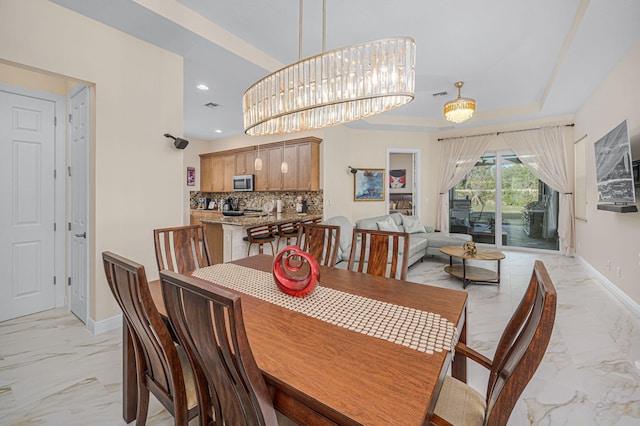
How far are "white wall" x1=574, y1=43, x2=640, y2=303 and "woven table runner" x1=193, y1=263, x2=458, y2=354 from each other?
331 centimetres

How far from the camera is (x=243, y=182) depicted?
6.64 meters

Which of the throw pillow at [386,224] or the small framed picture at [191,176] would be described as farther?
the small framed picture at [191,176]

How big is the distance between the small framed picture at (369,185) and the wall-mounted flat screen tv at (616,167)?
11.7 ft

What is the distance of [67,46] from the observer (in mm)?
2316

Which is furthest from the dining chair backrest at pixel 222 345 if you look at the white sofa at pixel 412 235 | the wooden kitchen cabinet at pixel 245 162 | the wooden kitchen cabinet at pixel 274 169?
the wooden kitchen cabinet at pixel 245 162

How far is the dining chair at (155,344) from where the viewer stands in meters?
1.05

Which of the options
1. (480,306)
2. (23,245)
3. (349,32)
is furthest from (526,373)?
(23,245)

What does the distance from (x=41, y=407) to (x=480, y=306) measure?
3802 mm

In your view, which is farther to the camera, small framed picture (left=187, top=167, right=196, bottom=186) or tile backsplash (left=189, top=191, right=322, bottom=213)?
small framed picture (left=187, top=167, right=196, bottom=186)

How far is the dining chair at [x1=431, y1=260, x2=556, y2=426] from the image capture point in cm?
80

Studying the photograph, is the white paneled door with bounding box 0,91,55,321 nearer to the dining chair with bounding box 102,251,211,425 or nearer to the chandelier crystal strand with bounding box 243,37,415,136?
the dining chair with bounding box 102,251,211,425

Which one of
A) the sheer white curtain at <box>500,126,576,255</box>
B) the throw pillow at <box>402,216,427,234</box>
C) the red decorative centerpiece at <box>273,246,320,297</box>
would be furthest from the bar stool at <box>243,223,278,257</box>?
the sheer white curtain at <box>500,126,576,255</box>

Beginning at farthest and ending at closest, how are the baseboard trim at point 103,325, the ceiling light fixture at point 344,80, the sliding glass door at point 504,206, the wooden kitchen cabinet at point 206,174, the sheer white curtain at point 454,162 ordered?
the wooden kitchen cabinet at point 206,174 → the sheer white curtain at point 454,162 → the sliding glass door at point 504,206 → the baseboard trim at point 103,325 → the ceiling light fixture at point 344,80

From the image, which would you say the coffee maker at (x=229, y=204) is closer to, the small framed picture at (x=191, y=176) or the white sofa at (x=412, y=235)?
the small framed picture at (x=191, y=176)
